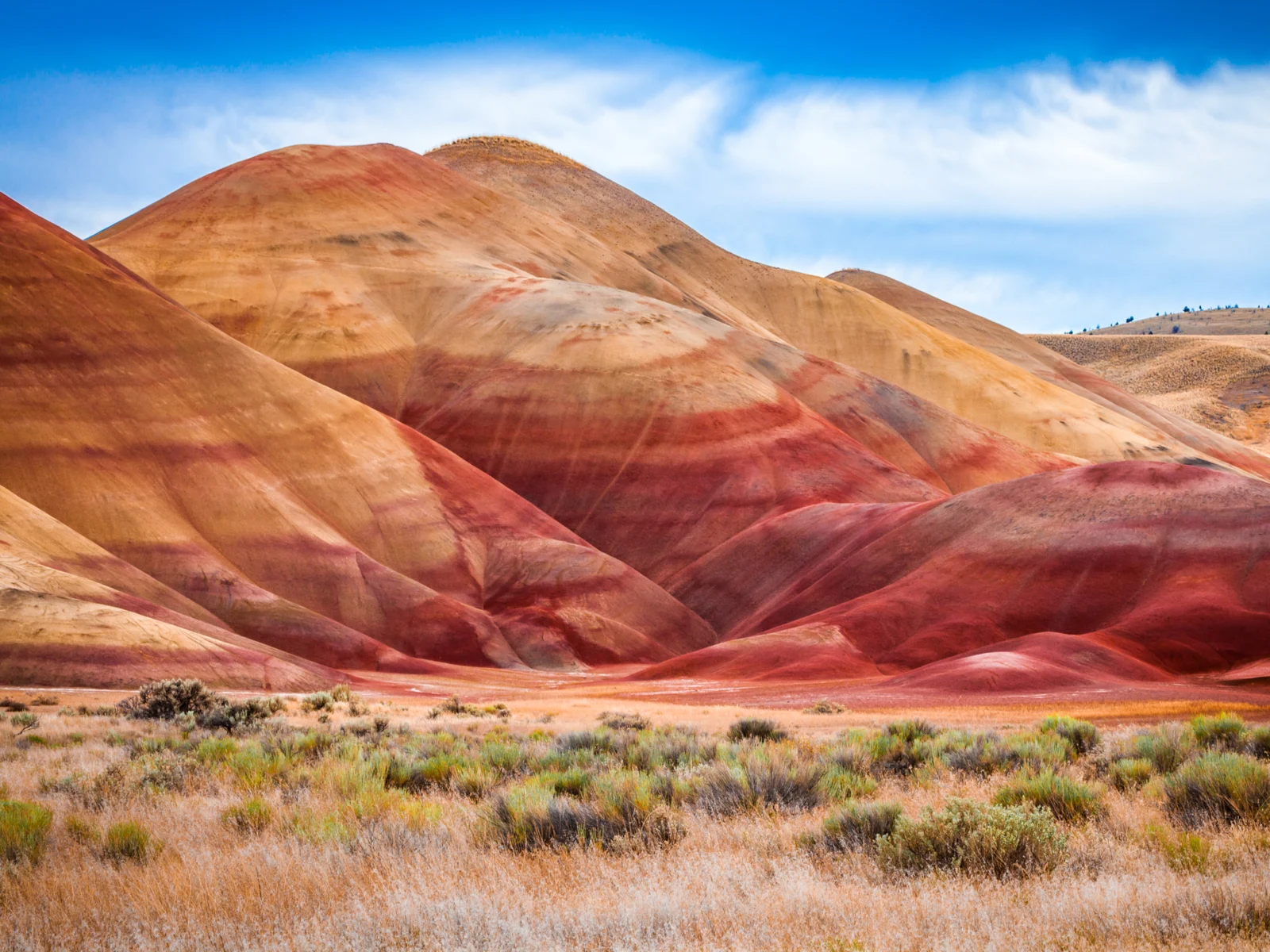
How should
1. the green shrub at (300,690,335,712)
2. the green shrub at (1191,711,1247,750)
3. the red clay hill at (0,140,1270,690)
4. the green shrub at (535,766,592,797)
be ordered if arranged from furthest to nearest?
the red clay hill at (0,140,1270,690), the green shrub at (300,690,335,712), the green shrub at (1191,711,1247,750), the green shrub at (535,766,592,797)

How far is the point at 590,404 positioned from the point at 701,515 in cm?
1311

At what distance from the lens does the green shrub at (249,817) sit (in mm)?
9961

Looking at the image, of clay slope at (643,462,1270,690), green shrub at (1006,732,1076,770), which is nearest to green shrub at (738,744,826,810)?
green shrub at (1006,732,1076,770)

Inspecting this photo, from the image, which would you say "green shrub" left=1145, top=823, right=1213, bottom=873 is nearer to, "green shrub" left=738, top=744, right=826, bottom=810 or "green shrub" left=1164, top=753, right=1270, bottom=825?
"green shrub" left=1164, top=753, right=1270, bottom=825

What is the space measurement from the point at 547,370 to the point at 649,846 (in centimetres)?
7943

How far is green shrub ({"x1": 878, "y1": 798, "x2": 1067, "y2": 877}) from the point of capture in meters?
7.98

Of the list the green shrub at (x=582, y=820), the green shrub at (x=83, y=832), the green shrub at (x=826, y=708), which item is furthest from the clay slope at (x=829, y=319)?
the green shrub at (x=83, y=832)

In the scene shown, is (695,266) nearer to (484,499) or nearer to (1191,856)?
(484,499)

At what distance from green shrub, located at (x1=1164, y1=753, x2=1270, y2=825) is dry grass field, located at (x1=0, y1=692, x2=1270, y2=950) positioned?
3cm

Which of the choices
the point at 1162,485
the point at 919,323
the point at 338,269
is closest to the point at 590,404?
the point at 338,269

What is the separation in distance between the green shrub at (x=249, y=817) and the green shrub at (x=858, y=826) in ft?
15.7

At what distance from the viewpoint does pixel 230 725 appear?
20.3 metres

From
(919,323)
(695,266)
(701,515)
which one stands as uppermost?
(695,266)

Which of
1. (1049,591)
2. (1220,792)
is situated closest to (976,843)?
(1220,792)
